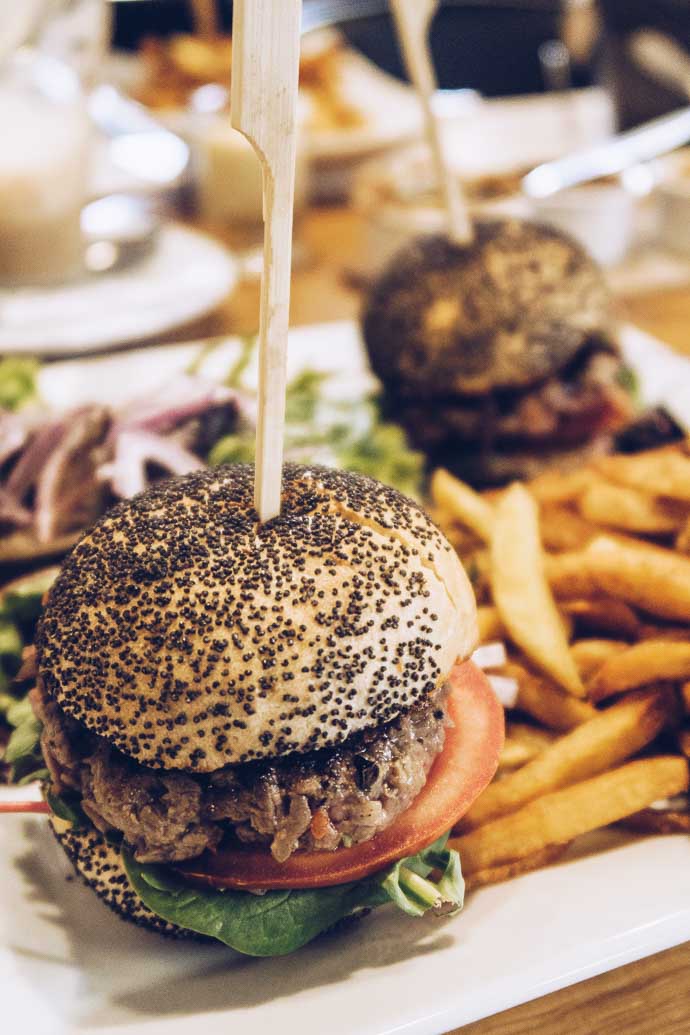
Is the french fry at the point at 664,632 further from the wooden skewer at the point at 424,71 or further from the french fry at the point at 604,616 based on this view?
the wooden skewer at the point at 424,71

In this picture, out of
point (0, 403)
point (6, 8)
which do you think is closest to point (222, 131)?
point (6, 8)

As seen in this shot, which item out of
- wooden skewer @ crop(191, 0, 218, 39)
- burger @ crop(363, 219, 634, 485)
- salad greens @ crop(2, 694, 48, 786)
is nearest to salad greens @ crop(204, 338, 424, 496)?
burger @ crop(363, 219, 634, 485)

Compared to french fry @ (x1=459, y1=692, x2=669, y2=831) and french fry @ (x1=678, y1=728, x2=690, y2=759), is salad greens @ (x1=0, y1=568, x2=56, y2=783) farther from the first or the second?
french fry @ (x1=678, y1=728, x2=690, y2=759)

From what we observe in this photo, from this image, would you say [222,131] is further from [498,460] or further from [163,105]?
[498,460]

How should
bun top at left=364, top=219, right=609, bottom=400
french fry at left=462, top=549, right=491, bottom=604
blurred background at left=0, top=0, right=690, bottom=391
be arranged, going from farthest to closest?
blurred background at left=0, top=0, right=690, bottom=391, bun top at left=364, top=219, right=609, bottom=400, french fry at left=462, top=549, right=491, bottom=604

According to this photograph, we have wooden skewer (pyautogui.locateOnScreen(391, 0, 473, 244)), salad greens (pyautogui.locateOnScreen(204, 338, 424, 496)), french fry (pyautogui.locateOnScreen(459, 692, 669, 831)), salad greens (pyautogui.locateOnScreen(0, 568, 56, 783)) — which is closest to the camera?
french fry (pyautogui.locateOnScreen(459, 692, 669, 831))

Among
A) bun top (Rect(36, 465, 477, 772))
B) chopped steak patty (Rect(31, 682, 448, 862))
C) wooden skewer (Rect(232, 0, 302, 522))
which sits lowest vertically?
chopped steak patty (Rect(31, 682, 448, 862))
